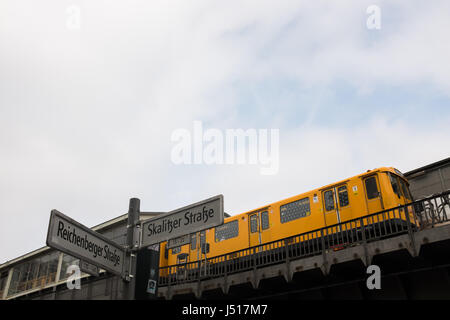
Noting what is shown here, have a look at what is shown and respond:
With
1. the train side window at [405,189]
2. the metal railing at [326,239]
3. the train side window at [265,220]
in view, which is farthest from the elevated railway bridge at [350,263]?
the train side window at [265,220]

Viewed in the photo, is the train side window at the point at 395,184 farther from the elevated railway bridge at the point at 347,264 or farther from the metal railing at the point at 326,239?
the elevated railway bridge at the point at 347,264

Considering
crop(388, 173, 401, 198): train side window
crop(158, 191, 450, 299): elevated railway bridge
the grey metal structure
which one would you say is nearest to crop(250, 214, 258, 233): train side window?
crop(158, 191, 450, 299): elevated railway bridge

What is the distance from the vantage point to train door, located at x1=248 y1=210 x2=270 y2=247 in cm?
1850

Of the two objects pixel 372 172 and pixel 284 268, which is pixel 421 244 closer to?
pixel 372 172

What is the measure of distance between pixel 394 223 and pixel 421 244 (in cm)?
133

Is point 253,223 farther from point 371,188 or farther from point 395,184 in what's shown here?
point 395,184

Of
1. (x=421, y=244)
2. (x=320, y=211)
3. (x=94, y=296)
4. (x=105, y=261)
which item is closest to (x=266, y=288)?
(x=320, y=211)

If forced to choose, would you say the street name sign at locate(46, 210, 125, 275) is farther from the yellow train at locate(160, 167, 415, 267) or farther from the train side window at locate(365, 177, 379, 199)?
the train side window at locate(365, 177, 379, 199)

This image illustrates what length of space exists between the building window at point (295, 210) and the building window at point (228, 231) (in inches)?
108

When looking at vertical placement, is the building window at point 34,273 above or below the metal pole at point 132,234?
above

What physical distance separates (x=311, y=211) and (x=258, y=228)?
2.85 meters

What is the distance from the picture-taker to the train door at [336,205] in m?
16.1

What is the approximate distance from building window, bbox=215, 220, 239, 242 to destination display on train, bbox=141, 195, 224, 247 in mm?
12085
